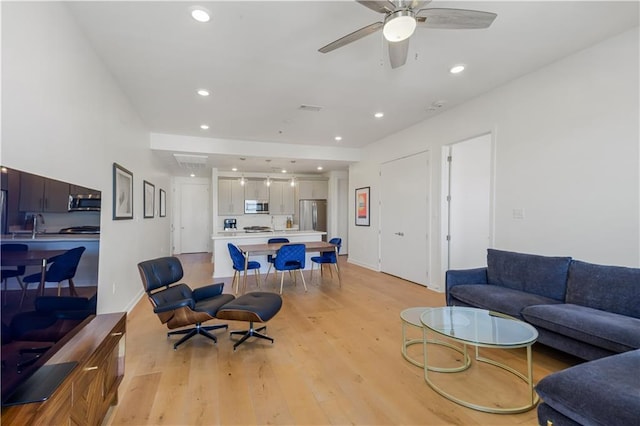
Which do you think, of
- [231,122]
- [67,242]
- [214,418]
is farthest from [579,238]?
[231,122]

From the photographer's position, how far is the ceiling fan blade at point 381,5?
175 centimetres

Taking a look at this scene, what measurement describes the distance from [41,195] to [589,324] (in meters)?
3.43

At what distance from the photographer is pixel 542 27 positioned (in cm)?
249

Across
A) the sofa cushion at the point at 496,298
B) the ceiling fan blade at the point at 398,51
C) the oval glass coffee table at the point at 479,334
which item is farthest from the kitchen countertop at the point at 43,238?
the sofa cushion at the point at 496,298

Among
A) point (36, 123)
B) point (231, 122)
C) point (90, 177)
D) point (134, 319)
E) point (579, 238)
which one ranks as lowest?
point (134, 319)

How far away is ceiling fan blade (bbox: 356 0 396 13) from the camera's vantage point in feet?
5.75

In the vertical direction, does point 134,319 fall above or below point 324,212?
below

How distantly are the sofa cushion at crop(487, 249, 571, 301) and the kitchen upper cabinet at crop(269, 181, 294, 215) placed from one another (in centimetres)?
639

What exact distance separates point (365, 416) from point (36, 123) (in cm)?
270

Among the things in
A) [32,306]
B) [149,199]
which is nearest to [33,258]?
[32,306]

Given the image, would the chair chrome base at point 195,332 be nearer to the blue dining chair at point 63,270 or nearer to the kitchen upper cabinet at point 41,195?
the blue dining chair at point 63,270

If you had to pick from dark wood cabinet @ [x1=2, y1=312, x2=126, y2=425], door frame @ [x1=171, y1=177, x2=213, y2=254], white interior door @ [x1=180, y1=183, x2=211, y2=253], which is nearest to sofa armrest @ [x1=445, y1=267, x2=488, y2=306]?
dark wood cabinet @ [x1=2, y1=312, x2=126, y2=425]

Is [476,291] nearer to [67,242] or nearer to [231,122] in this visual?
[67,242]

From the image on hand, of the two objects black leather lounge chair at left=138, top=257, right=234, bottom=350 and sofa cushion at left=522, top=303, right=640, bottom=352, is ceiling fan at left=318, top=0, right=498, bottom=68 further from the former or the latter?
black leather lounge chair at left=138, top=257, right=234, bottom=350
